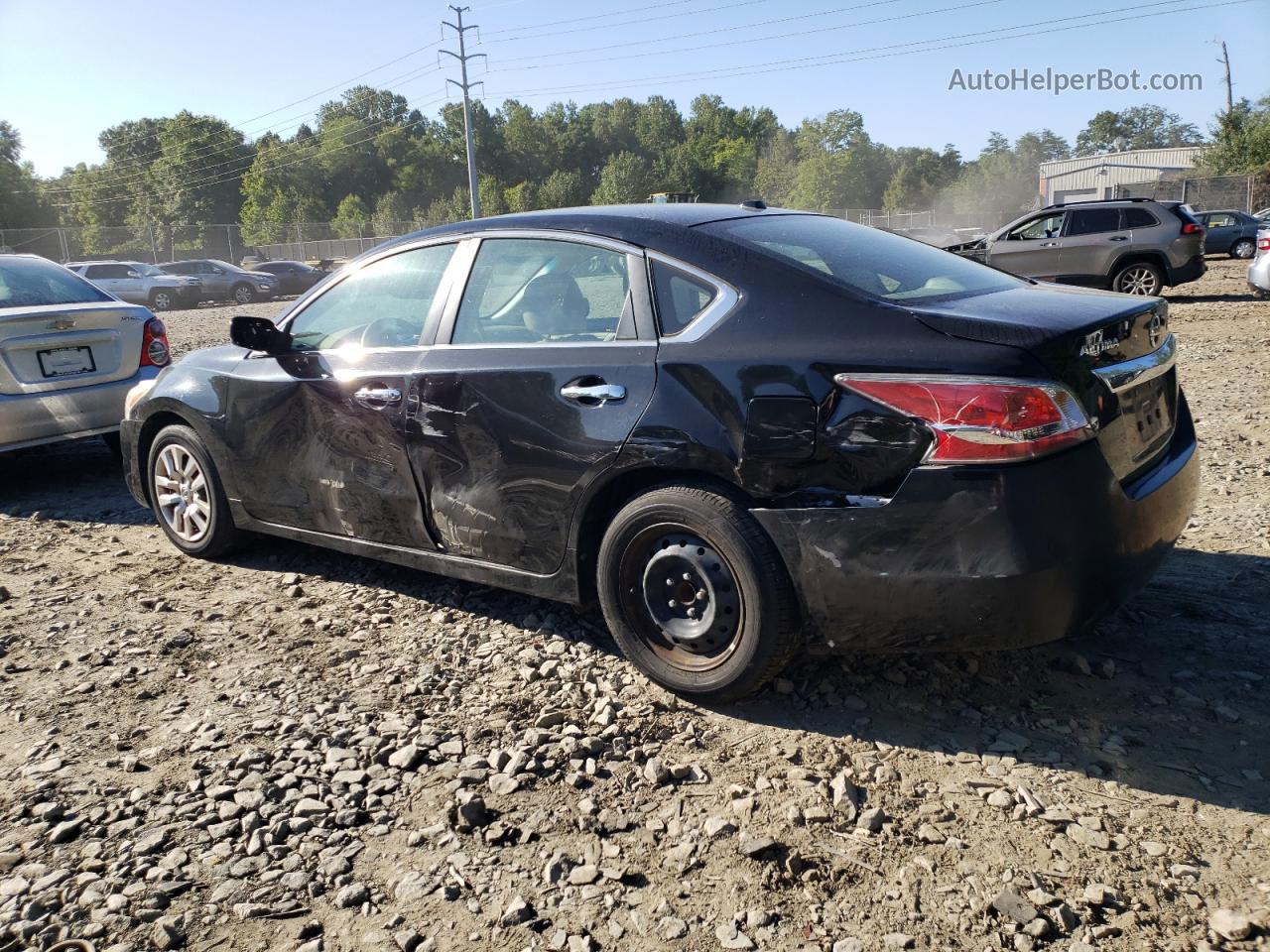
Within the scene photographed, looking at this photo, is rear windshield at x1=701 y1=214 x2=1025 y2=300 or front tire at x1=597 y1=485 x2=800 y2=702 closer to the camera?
front tire at x1=597 y1=485 x2=800 y2=702

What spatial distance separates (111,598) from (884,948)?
12.7 ft

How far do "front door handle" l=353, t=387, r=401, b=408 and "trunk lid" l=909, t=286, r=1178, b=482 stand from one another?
6.71ft

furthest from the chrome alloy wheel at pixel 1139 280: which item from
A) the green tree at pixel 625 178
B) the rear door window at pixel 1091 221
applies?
the green tree at pixel 625 178

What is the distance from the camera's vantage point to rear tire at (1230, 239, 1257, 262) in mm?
26516

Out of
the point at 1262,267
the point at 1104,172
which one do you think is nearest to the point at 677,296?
the point at 1262,267

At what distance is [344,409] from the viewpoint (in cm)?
415

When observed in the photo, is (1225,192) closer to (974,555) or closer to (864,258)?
(864,258)

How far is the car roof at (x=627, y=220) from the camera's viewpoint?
3479 millimetres

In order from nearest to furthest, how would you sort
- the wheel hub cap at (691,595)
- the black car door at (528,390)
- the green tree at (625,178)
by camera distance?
1. the wheel hub cap at (691,595)
2. the black car door at (528,390)
3. the green tree at (625,178)

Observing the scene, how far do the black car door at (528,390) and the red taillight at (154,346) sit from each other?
4.07 metres

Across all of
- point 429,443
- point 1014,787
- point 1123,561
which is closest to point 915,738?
point 1014,787

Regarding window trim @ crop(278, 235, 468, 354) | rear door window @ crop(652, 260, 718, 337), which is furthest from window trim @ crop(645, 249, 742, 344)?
window trim @ crop(278, 235, 468, 354)

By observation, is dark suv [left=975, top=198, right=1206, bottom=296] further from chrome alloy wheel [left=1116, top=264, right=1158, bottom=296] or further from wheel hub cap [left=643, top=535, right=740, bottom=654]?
wheel hub cap [left=643, top=535, right=740, bottom=654]

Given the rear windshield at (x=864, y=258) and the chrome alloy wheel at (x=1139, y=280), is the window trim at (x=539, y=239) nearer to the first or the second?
the rear windshield at (x=864, y=258)
